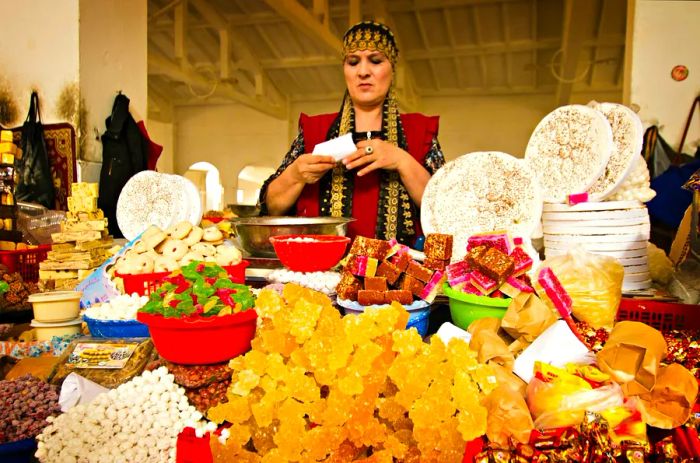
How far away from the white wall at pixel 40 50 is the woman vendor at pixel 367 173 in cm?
→ 262

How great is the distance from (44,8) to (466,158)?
3.97 meters

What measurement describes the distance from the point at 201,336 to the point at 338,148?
1122mm

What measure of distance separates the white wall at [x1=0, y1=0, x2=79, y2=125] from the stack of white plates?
3.96 m

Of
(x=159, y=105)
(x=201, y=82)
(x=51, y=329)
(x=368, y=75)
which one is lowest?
(x=51, y=329)

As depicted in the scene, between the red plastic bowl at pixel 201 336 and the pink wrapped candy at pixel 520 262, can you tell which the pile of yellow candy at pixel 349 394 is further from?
the pink wrapped candy at pixel 520 262

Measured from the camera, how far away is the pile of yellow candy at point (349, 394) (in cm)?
84

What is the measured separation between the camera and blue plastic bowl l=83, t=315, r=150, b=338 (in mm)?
1425

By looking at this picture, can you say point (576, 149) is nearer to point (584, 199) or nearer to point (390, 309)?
point (584, 199)

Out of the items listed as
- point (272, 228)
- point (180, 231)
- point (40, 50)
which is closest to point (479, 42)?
point (40, 50)

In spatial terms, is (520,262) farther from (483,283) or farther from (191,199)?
(191,199)

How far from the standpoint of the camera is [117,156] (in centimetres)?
416

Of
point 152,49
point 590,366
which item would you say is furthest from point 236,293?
point 152,49

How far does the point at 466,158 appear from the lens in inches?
72.4

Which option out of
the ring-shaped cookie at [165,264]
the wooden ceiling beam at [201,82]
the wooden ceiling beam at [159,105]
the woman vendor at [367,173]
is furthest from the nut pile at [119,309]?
the wooden ceiling beam at [159,105]
